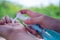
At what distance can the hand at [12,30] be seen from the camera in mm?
1336

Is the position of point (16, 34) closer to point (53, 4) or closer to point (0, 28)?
point (0, 28)

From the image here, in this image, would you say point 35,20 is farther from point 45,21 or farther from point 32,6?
point 32,6

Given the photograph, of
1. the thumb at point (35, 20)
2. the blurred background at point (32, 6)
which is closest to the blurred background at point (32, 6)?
the blurred background at point (32, 6)

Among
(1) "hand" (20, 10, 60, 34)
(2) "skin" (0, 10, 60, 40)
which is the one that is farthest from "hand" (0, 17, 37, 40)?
(1) "hand" (20, 10, 60, 34)

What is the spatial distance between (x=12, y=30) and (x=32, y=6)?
0.39m

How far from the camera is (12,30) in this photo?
137cm

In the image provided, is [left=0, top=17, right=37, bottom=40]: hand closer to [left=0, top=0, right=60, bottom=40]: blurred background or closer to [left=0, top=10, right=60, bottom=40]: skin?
[left=0, top=10, right=60, bottom=40]: skin

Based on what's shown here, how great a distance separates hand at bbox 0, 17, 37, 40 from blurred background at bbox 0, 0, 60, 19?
0.12 m

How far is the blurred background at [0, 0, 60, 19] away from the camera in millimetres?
1592

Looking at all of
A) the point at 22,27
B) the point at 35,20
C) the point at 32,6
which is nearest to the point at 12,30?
the point at 22,27

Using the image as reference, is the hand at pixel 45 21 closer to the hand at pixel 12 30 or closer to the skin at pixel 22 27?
the skin at pixel 22 27

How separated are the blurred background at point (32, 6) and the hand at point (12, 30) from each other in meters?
0.12

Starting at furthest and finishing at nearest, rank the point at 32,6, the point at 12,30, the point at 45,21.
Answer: the point at 32,6 → the point at 45,21 → the point at 12,30

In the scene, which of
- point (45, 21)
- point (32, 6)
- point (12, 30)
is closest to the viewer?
point (12, 30)
